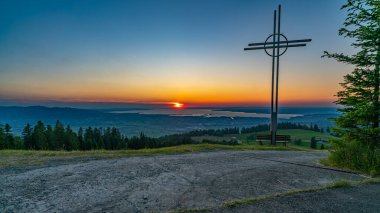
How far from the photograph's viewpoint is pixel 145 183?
21.7 feet

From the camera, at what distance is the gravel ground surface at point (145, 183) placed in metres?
5.11

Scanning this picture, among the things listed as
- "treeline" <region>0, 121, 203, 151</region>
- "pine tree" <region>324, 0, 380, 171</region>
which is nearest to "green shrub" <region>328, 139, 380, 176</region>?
"pine tree" <region>324, 0, 380, 171</region>

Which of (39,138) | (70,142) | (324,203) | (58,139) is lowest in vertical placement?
(70,142)

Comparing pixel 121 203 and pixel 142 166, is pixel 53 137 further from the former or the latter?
pixel 121 203

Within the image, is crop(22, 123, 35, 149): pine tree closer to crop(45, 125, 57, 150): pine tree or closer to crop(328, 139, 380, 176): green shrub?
crop(45, 125, 57, 150): pine tree

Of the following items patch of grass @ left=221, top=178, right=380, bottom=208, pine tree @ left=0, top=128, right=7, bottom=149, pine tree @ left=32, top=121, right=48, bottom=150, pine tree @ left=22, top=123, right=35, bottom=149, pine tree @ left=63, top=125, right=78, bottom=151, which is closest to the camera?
patch of grass @ left=221, top=178, right=380, bottom=208

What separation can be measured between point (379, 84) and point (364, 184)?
15.6ft

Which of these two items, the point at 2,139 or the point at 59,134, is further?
the point at 59,134

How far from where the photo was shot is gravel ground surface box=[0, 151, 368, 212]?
5.11 m

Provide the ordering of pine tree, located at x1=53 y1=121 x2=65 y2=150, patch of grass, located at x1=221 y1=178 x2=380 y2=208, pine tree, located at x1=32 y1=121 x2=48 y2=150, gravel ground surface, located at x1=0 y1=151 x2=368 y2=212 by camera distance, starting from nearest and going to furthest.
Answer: patch of grass, located at x1=221 y1=178 x2=380 y2=208 → gravel ground surface, located at x1=0 y1=151 x2=368 y2=212 → pine tree, located at x1=32 y1=121 x2=48 y2=150 → pine tree, located at x1=53 y1=121 x2=65 y2=150

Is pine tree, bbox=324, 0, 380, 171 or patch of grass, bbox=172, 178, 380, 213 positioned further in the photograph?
pine tree, bbox=324, 0, 380, 171

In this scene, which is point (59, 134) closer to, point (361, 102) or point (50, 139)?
point (50, 139)

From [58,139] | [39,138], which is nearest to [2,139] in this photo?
[39,138]

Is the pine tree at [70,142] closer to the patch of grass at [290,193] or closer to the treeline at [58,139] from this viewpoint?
the treeline at [58,139]
